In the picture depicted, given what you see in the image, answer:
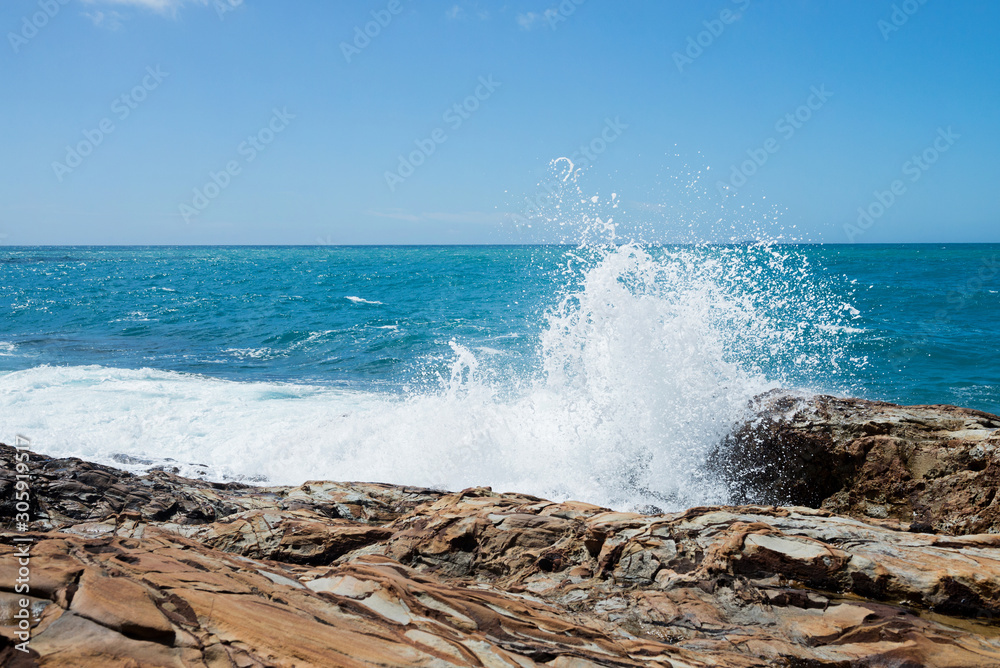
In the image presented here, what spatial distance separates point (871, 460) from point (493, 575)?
4.16 m

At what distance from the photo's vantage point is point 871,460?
5.80 m

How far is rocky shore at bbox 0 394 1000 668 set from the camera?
243cm

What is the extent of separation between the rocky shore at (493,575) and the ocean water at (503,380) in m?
2.13

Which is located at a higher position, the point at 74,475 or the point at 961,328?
the point at 961,328

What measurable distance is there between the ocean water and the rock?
404 millimetres

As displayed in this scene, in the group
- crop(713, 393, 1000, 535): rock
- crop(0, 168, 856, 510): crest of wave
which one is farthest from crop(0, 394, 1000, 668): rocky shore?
crop(0, 168, 856, 510): crest of wave

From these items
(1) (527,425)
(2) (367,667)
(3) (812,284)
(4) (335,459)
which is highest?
(3) (812,284)

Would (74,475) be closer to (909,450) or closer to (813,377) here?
(909,450)

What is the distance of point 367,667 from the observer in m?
2.34

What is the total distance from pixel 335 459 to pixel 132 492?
344 cm

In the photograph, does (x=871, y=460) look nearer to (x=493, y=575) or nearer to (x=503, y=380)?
(x=493, y=575)

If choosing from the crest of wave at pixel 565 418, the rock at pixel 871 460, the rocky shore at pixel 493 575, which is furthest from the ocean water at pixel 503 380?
the rocky shore at pixel 493 575

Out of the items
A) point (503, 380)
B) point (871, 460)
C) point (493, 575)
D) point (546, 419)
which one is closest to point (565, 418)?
point (546, 419)

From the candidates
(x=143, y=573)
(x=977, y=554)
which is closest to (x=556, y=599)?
(x=143, y=573)
